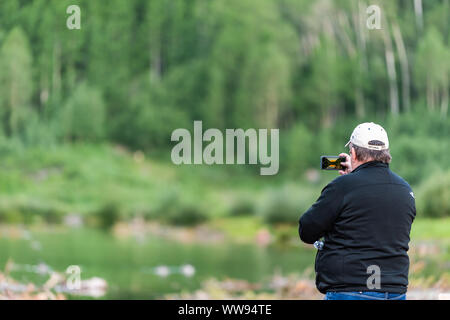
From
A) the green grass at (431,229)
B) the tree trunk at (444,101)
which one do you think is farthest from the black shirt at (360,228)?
the tree trunk at (444,101)

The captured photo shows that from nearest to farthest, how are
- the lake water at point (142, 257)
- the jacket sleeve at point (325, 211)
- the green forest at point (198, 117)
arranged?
the jacket sleeve at point (325, 211)
the lake water at point (142, 257)
the green forest at point (198, 117)

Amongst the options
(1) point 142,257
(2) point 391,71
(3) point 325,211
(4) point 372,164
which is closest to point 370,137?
(4) point 372,164

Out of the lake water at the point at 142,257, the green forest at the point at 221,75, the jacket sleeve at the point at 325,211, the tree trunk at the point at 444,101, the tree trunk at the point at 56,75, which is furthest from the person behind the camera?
the tree trunk at the point at 56,75

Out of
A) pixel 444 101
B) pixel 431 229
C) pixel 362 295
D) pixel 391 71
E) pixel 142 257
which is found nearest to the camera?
pixel 362 295

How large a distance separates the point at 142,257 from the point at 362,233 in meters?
4.34

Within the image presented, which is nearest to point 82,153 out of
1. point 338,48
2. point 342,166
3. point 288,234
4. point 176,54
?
point 176,54

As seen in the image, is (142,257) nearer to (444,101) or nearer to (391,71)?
(391,71)

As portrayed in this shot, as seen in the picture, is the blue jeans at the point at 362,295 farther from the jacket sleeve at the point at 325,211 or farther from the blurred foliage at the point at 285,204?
the blurred foliage at the point at 285,204

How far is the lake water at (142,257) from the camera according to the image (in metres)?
5.70

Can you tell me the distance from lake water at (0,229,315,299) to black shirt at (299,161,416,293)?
3.93 metres

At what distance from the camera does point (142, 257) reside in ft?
19.4

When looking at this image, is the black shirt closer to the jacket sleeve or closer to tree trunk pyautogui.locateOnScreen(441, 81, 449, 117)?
the jacket sleeve

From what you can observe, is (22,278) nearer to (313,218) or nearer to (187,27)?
(187,27)

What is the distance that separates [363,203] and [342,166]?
35 centimetres
